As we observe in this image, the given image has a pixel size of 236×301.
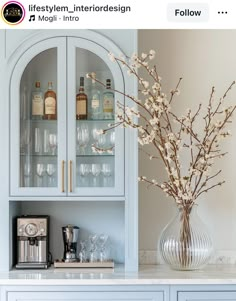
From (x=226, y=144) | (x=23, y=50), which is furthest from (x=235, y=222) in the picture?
(x=23, y=50)

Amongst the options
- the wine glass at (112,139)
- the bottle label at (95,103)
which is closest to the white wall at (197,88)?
the wine glass at (112,139)

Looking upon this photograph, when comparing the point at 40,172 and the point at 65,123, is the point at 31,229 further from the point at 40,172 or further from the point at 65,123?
the point at 65,123

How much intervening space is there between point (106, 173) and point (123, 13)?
3.65 ft

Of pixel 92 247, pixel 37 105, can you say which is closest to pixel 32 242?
pixel 92 247

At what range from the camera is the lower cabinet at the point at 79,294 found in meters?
2.68

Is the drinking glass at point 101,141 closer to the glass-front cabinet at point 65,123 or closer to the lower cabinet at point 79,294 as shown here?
the glass-front cabinet at point 65,123

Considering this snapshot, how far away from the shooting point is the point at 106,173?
9.38ft

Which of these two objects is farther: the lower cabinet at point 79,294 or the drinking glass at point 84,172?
the drinking glass at point 84,172

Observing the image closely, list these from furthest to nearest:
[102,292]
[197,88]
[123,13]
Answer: [197,88], [102,292], [123,13]

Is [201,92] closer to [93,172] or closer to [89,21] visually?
[93,172]

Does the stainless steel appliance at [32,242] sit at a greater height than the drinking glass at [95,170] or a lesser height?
lesser

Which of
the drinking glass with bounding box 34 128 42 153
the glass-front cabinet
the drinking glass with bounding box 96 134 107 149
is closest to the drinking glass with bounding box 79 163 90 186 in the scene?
the glass-front cabinet

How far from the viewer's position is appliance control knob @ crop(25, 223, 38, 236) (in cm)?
292

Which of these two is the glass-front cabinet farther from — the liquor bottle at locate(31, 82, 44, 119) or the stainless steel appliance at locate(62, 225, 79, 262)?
the stainless steel appliance at locate(62, 225, 79, 262)
